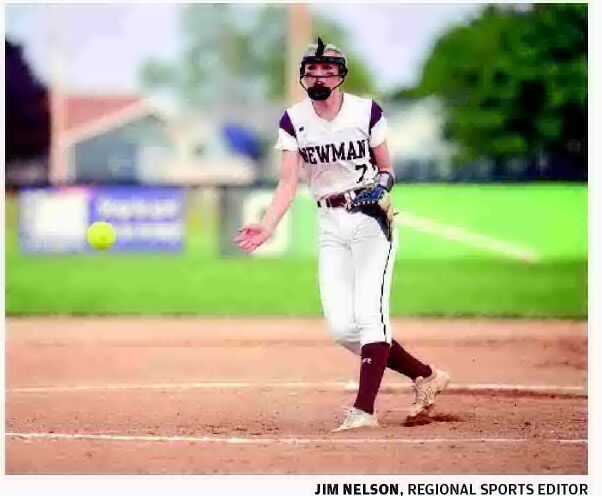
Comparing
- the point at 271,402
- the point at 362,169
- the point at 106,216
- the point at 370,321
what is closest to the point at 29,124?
the point at 106,216

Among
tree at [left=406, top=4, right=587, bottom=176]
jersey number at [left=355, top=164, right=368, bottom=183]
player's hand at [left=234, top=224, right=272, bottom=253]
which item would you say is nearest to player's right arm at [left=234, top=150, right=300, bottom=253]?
player's hand at [left=234, top=224, right=272, bottom=253]

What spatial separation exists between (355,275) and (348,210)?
0.90ft

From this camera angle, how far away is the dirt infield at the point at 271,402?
5.07 meters

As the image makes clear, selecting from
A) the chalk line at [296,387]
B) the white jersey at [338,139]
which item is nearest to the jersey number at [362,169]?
the white jersey at [338,139]

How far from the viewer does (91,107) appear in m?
25.8

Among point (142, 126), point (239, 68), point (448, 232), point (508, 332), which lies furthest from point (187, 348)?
point (142, 126)

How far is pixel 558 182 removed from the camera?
13391mm

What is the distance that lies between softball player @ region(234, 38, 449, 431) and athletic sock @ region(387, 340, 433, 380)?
164 mm

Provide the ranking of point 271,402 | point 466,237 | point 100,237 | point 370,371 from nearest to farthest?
point 370,371
point 271,402
point 100,237
point 466,237

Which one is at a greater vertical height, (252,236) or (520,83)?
(520,83)

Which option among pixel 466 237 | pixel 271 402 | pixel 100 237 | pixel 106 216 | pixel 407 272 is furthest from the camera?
pixel 106 216

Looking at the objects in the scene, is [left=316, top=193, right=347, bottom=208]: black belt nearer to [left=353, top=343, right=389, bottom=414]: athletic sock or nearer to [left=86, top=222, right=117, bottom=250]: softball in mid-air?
[left=353, top=343, right=389, bottom=414]: athletic sock

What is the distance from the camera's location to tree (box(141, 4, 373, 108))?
21188 millimetres

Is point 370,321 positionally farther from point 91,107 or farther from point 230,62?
point 91,107
